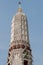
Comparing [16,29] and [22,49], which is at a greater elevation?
[16,29]

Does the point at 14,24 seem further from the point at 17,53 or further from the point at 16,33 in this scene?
the point at 17,53

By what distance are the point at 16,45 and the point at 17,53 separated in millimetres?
Result: 1366

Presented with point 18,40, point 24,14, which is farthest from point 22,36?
point 24,14

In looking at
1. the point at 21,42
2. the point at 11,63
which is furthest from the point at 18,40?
the point at 11,63

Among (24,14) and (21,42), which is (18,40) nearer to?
(21,42)

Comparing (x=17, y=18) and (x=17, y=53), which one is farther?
(x=17, y=18)

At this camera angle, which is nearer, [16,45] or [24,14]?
[16,45]

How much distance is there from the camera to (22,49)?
44.7 metres

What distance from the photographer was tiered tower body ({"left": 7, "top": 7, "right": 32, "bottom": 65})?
144 feet

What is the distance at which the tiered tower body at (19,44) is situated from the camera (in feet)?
144

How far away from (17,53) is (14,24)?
4750mm

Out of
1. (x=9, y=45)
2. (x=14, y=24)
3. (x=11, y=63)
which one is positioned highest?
(x=14, y=24)

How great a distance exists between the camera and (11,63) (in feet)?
143

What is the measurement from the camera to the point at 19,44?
148 ft
